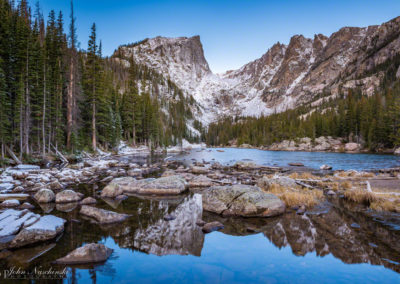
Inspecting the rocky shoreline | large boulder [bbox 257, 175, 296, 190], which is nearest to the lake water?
the rocky shoreline

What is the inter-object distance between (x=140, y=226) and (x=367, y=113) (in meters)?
79.1

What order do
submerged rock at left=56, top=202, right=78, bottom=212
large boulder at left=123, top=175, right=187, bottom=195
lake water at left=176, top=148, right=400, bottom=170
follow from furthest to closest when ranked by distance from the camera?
1. lake water at left=176, top=148, right=400, bottom=170
2. large boulder at left=123, top=175, right=187, bottom=195
3. submerged rock at left=56, top=202, right=78, bottom=212

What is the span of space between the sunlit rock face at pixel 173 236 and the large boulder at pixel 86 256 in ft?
3.27

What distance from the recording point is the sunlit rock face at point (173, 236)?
231 inches

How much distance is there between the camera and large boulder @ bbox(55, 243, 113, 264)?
4.81m

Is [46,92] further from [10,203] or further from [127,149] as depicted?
[127,149]

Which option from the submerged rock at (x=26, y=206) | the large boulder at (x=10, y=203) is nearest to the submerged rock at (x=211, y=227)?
the submerged rock at (x=26, y=206)

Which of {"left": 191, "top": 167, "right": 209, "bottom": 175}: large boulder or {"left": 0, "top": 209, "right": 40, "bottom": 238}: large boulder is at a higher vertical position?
{"left": 0, "top": 209, "right": 40, "bottom": 238}: large boulder

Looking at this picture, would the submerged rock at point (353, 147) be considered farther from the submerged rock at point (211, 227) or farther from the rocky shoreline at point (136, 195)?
the submerged rock at point (211, 227)

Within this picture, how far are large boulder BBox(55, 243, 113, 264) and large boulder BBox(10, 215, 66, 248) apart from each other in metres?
1.52

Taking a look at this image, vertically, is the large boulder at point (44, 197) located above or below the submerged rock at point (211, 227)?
above

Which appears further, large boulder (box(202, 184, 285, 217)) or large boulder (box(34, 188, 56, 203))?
large boulder (box(34, 188, 56, 203))

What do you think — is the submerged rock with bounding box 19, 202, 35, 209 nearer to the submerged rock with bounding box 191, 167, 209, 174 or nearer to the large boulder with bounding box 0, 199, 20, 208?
the large boulder with bounding box 0, 199, 20, 208

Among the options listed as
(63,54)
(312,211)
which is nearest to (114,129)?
(63,54)
